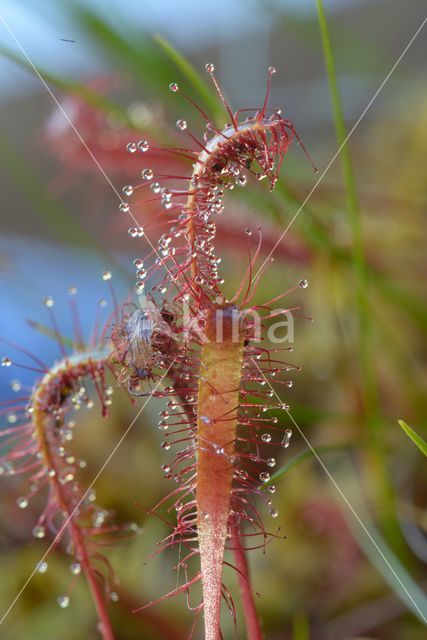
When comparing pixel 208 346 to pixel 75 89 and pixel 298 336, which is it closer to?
pixel 75 89

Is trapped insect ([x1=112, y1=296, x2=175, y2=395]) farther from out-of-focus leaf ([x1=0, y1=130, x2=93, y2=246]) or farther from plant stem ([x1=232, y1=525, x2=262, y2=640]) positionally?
out-of-focus leaf ([x1=0, y1=130, x2=93, y2=246])

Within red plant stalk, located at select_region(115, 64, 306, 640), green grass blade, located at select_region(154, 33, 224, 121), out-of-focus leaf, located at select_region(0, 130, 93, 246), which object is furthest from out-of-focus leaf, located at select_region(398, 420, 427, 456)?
out-of-focus leaf, located at select_region(0, 130, 93, 246)

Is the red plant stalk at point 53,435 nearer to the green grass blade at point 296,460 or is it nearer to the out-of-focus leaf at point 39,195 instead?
the green grass blade at point 296,460

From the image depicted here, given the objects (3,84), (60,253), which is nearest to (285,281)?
(60,253)

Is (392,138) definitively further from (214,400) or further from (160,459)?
(214,400)

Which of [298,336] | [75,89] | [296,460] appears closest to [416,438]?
[296,460]
